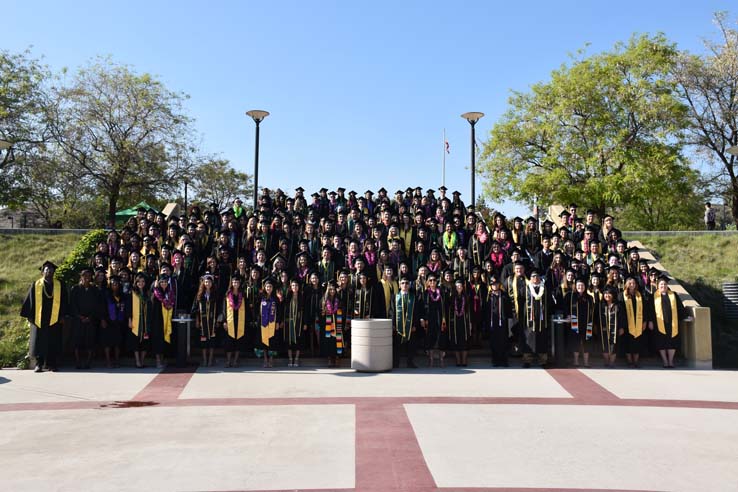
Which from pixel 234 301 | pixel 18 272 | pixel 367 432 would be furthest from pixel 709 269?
pixel 18 272

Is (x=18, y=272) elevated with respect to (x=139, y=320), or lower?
elevated

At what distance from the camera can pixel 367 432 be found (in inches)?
229

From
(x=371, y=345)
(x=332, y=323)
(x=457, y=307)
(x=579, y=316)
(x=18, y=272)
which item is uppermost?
(x=18, y=272)

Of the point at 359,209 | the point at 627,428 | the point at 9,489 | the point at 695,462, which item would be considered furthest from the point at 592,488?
the point at 359,209

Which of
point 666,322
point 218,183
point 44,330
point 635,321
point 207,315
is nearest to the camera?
point 44,330

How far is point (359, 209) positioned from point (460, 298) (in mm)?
4931

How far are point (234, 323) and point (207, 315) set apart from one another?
19.7 inches

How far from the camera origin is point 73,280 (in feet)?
44.4

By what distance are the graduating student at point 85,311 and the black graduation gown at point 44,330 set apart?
31cm

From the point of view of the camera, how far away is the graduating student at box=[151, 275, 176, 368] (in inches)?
394

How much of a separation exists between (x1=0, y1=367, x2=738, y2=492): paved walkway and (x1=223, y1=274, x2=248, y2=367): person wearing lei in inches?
38.2

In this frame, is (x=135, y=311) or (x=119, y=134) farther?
(x=119, y=134)

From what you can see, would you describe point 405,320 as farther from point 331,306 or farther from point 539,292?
point 539,292

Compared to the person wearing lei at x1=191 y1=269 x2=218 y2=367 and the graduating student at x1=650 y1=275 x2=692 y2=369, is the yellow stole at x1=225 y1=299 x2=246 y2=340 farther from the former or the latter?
the graduating student at x1=650 y1=275 x2=692 y2=369
